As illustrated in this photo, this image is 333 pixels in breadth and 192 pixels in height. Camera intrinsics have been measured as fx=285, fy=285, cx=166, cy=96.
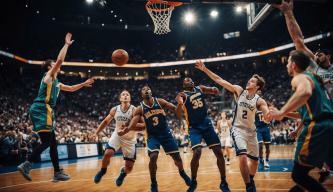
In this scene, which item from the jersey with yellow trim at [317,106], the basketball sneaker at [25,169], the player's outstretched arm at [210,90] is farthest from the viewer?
the player's outstretched arm at [210,90]

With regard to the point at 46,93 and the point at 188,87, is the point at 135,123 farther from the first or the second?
the point at 46,93

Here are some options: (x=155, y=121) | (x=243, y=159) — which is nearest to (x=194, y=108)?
(x=155, y=121)

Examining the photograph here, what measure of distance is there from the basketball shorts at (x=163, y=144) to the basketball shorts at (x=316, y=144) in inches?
123

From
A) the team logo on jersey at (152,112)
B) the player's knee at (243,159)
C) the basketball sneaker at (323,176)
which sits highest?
the team logo on jersey at (152,112)

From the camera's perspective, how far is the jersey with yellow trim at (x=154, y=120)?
243 inches

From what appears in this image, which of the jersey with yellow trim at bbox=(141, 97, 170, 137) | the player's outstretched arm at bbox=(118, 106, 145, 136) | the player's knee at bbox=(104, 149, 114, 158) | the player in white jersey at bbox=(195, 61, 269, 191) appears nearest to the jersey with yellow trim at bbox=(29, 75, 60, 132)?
the player's knee at bbox=(104, 149, 114, 158)

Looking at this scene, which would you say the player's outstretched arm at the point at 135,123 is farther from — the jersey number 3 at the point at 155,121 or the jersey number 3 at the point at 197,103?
the jersey number 3 at the point at 197,103

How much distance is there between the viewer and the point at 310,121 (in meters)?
3.42

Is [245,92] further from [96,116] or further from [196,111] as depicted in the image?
[96,116]

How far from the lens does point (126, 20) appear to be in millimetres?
37656

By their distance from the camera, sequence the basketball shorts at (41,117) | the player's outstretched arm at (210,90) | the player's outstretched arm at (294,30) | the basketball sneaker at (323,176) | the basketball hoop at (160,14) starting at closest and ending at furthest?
the player's outstretched arm at (294,30)
the basketball shorts at (41,117)
the player's outstretched arm at (210,90)
the basketball sneaker at (323,176)
the basketball hoop at (160,14)

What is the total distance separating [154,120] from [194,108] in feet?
2.95

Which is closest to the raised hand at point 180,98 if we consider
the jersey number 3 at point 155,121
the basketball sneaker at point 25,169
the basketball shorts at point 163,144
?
the jersey number 3 at point 155,121

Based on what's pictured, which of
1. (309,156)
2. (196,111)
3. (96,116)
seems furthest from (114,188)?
(96,116)
